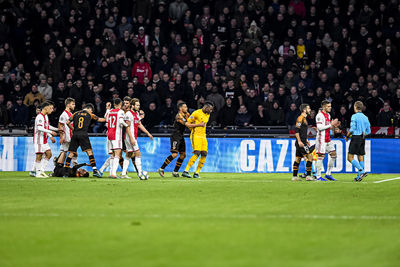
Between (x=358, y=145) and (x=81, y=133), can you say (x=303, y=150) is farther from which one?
(x=81, y=133)

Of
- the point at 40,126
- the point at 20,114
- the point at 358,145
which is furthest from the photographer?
the point at 20,114

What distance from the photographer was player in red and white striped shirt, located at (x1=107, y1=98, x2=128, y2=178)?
63.5 feet

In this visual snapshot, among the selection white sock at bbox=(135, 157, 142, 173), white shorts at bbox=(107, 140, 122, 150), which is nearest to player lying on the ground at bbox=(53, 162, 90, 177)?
white shorts at bbox=(107, 140, 122, 150)

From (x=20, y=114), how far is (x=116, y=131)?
7.66m

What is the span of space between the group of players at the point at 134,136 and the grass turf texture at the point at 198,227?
426 centimetres

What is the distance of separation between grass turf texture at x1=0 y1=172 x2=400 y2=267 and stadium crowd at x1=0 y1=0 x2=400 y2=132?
10378 millimetres

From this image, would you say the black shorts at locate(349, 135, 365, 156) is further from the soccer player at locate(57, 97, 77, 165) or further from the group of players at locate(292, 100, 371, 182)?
the soccer player at locate(57, 97, 77, 165)

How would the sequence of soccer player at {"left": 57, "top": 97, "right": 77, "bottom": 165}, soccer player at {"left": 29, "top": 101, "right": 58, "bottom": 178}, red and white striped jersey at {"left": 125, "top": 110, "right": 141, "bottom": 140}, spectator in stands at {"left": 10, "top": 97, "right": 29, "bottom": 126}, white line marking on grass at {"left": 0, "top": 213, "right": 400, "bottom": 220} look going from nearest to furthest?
white line marking on grass at {"left": 0, "top": 213, "right": 400, "bottom": 220}, red and white striped jersey at {"left": 125, "top": 110, "right": 141, "bottom": 140}, soccer player at {"left": 29, "top": 101, "right": 58, "bottom": 178}, soccer player at {"left": 57, "top": 97, "right": 77, "bottom": 165}, spectator in stands at {"left": 10, "top": 97, "right": 29, "bottom": 126}

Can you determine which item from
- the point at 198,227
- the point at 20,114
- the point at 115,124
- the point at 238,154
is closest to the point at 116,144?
the point at 115,124

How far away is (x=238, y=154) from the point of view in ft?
80.0

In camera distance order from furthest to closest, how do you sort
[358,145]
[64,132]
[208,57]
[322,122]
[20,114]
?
1. [208,57]
2. [20,114]
3. [64,132]
4. [358,145]
5. [322,122]

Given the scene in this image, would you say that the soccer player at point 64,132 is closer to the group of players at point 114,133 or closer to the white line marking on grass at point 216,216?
the group of players at point 114,133

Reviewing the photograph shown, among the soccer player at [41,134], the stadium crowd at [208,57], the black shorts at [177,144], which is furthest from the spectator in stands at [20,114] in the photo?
the black shorts at [177,144]

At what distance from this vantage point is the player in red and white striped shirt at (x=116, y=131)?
1936 cm
